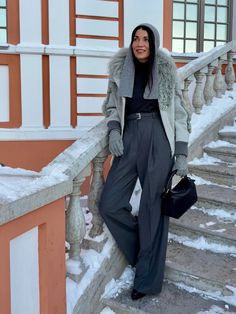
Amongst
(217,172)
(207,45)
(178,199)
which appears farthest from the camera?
(207,45)

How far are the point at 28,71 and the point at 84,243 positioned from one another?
10.1ft

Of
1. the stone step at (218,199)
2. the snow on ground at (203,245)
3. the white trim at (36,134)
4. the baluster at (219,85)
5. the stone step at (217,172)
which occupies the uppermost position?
the baluster at (219,85)

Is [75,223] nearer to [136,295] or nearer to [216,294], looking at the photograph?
[136,295]

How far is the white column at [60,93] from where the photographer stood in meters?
5.58

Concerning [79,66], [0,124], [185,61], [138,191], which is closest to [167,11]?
[185,61]

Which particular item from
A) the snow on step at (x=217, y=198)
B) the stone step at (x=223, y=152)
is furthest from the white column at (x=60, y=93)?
the snow on step at (x=217, y=198)

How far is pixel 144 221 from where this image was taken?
115 inches

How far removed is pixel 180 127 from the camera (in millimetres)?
2957

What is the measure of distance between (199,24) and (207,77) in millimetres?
2803

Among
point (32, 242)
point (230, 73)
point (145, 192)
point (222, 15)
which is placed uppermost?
point (222, 15)

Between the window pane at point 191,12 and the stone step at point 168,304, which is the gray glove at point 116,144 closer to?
the stone step at point 168,304

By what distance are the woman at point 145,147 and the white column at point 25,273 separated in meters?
0.74

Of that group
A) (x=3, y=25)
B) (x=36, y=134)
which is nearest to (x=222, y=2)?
(x=3, y=25)

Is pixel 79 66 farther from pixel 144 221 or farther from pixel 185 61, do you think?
pixel 144 221
